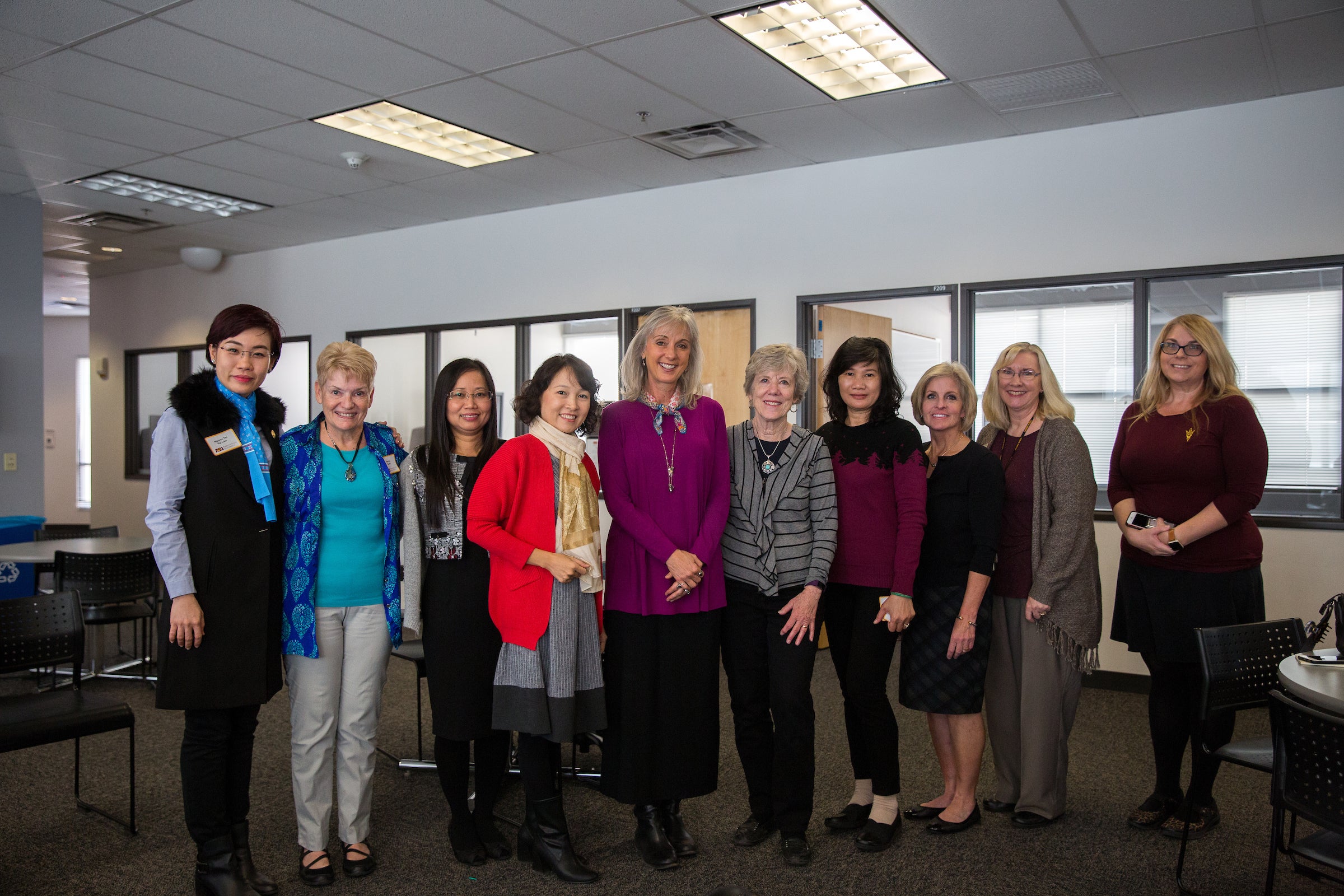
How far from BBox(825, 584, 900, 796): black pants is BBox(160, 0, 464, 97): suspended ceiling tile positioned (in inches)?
115

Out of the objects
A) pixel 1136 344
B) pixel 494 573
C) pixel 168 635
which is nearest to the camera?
pixel 168 635

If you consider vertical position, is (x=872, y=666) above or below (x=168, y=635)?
Answer: below

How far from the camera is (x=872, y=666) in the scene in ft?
9.03

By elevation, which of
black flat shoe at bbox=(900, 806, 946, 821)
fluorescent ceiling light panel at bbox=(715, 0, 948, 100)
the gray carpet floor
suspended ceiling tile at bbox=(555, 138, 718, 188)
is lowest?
the gray carpet floor

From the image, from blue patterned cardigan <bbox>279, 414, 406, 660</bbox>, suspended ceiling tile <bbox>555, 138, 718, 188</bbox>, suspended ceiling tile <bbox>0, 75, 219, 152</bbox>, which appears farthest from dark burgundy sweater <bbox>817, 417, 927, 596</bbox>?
suspended ceiling tile <bbox>0, 75, 219, 152</bbox>

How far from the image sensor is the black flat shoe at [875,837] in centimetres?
282

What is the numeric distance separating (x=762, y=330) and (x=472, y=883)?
409cm

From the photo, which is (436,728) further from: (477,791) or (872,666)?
(872,666)

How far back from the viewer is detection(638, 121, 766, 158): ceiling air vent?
5.10m

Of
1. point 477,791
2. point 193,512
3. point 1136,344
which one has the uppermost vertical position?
point 1136,344

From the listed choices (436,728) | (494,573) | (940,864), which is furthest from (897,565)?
(436,728)

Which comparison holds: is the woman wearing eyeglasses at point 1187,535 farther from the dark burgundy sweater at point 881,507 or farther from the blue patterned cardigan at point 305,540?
the blue patterned cardigan at point 305,540

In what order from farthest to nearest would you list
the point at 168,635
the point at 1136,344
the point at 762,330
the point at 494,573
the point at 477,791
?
the point at 762,330, the point at 1136,344, the point at 477,791, the point at 494,573, the point at 168,635

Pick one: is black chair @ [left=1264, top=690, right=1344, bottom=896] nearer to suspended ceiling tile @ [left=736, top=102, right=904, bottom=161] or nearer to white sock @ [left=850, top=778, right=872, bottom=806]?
white sock @ [left=850, top=778, right=872, bottom=806]
